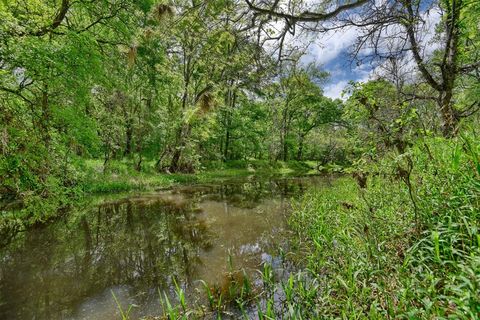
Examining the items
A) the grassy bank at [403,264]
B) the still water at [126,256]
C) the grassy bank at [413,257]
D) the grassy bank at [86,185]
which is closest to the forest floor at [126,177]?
the grassy bank at [86,185]

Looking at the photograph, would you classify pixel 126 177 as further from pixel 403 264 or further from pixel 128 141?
pixel 403 264

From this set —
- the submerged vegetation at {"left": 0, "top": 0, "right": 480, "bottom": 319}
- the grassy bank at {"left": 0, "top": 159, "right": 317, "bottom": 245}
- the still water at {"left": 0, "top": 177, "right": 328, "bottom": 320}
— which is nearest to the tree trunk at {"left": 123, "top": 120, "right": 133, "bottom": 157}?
the grassy bank at {"left": 0, "top": 159, "right": 317, "bottom": 245}

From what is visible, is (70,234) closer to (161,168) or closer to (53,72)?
(53,72)

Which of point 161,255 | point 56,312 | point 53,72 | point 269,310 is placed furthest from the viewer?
point 53,72

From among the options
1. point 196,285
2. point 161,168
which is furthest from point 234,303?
point 161,168

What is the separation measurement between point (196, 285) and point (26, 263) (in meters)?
3.71

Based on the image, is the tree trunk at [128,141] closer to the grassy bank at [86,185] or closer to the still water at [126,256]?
the grassy bank at [86,185]

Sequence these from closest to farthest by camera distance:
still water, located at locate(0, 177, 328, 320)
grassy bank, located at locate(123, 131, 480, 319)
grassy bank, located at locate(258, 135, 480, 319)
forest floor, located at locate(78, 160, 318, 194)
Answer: grassy bank, located at locate(258, 135, 480, 319), grassy bank, located at locate(123, 131, 480, 319), still water, located at locate(0, 177, 328, 320), forest floor, located at locate(78, 160, 318, 194)

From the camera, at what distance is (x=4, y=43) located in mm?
4605

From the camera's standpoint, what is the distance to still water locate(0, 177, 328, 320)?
3859 millimetres

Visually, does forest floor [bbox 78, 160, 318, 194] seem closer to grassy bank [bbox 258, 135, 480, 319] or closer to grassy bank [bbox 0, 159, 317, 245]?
grassy bank [bbox 0, 159, 317, 245]

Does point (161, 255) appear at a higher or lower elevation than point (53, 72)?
lower

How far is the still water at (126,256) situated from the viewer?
3.86 meters

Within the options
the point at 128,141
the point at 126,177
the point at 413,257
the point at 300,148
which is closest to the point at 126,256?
the point at 413,257
